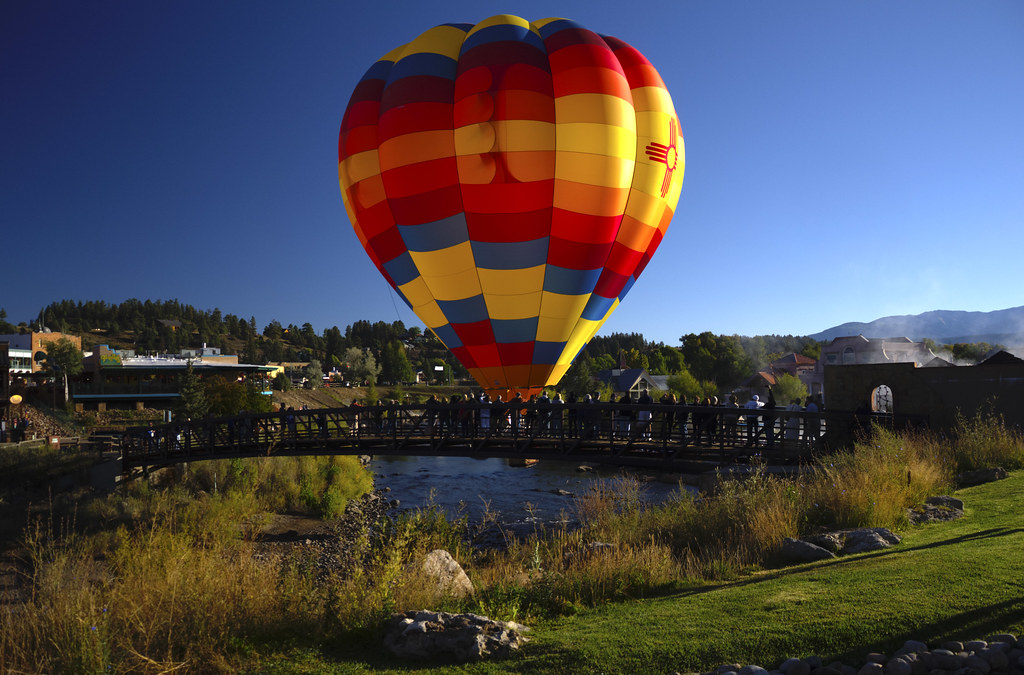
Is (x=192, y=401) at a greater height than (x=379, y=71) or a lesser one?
lesser

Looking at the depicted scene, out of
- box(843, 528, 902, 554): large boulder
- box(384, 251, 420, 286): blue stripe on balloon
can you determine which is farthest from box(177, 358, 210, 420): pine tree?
box(843, 528, 902, 554): large boulder

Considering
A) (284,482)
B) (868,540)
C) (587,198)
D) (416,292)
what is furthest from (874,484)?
(284,482)

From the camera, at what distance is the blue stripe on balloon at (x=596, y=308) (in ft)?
70.2

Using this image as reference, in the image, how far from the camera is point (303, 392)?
7756cm

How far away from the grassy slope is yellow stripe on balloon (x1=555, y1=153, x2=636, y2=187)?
14226mm

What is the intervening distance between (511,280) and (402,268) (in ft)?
13.7

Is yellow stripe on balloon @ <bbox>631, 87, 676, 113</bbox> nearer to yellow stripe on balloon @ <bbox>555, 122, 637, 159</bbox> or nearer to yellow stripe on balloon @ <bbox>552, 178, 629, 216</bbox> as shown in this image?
yellow stripe on balloon @ <bbox>555, 122, 637, 159</bbox>

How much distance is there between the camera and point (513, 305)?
2030 centimetres

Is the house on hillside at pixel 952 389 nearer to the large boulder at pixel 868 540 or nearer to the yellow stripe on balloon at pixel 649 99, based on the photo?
the large boulder at pixel 868 540

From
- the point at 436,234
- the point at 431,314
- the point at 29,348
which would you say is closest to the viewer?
the point at 436,234

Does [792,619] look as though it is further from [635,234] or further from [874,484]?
[635,234]

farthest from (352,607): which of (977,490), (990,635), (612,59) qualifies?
(612,59)

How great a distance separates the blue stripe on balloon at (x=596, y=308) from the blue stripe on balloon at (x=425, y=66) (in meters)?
8.94

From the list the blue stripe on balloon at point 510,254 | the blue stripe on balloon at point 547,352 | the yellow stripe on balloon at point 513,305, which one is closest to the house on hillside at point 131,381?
the yellow stripe on balloon at point 513,305
